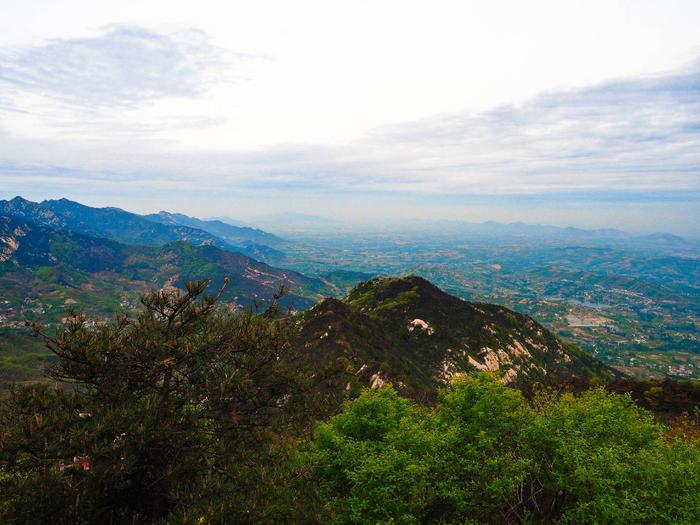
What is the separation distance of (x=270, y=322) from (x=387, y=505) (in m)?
13.9

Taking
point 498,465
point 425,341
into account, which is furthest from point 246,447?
point 425,341

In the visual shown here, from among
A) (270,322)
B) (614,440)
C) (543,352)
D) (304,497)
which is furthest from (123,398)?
(543,352)

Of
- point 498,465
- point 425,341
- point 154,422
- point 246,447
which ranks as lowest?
point 425,341

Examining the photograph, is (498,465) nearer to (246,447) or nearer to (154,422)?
(246,447)

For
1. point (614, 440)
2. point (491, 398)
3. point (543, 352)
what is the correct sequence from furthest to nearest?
point (543, 352) → point (491, 398) → point (614, 440)

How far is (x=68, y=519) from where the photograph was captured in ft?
46.1

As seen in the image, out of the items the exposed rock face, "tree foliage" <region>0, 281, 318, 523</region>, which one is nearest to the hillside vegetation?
"tree foliage" <region>0, 281, 318, 523</region>

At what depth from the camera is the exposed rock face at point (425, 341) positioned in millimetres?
93375

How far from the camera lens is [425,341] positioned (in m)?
126

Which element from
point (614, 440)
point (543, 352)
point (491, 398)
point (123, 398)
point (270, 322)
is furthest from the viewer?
point (543, 352)

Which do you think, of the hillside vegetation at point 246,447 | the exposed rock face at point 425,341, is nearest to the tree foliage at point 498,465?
the hillside vegetation at point 246,447

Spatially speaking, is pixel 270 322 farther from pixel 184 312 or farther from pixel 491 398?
pixel 491 398

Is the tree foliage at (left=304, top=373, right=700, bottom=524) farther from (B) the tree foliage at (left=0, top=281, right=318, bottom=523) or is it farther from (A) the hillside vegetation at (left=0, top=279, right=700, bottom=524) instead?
(B) the tree foliage at (left=0, top=281, right=318, bottom=523)

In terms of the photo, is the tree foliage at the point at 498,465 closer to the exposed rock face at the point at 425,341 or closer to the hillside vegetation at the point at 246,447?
the hillside vegetation at the point at 246,447
